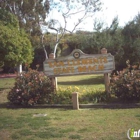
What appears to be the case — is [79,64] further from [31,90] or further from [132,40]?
[132,40]

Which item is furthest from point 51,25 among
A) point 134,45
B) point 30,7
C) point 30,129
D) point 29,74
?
point 30,129

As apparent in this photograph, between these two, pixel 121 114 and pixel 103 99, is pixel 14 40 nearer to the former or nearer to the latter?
pixel 103 99

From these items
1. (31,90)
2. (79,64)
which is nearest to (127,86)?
(79,64)

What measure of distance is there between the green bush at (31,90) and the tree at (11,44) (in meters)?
3.51

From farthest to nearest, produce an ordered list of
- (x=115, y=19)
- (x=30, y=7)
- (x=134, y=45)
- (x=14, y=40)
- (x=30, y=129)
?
(x=30, y=7), (x=115, y=19), (x=134, y=45), (x=14, y=40), (x=30, y=129)

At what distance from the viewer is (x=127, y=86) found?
768 centimetres

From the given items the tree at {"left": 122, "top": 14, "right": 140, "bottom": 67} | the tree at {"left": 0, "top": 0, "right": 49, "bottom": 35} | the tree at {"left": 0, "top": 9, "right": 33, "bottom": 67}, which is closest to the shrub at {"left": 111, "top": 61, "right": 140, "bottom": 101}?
the tree at {"left": 0, "top": 9, "right": 33, "bottom": 67}

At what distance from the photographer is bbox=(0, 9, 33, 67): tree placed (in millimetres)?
11922

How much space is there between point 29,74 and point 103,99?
9.40 feet

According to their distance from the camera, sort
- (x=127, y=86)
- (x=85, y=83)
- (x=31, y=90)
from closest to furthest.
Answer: (x=127, y=86)
(x=31, y=90)
(x=85, y=83)

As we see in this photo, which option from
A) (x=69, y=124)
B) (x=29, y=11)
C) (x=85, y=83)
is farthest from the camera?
(x=29, y=11)

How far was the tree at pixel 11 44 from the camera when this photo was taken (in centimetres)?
1192

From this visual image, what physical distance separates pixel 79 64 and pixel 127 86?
2.06m

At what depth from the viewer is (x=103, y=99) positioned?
8.35 metres
